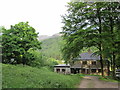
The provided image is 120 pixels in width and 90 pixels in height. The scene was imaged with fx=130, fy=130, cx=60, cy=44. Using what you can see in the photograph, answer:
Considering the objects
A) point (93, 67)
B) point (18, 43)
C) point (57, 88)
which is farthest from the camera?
point (93, 67)

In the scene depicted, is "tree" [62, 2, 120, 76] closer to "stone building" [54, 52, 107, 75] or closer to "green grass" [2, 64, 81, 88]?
"green grass" [2, 64, 81, 88]

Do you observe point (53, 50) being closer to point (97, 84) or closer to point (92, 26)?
point (92, 26)

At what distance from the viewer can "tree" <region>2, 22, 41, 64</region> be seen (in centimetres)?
2324

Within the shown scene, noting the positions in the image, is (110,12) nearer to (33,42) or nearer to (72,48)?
(72,48)

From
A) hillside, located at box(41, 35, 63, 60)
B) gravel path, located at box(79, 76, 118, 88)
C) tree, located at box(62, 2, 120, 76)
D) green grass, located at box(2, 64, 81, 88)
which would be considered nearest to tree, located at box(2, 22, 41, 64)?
tree, located at box(62, 2, 120, 76)

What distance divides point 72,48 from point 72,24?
399 cm

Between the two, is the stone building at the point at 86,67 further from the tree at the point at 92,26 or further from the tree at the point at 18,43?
the tree at the point at 92,26

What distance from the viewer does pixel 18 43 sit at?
24344 mm

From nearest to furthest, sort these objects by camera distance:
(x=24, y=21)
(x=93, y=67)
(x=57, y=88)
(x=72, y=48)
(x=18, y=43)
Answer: (x=57, y=88)
(x=72, y=48)
(x=18, y=43)
(x=24, y=21)
(x=93, y=67)

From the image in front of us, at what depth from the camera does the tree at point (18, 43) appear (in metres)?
23.2

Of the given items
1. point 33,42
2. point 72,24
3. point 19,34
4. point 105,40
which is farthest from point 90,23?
point 19,34

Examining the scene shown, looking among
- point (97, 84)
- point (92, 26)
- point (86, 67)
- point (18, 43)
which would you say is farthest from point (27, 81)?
point (86, 67)

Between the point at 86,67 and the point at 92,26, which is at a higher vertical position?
the point at 92,26

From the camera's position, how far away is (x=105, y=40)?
17125 millimetres
